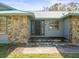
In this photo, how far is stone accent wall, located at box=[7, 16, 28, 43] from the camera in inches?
653

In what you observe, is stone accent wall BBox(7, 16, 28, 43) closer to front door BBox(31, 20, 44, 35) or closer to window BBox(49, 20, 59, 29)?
window BBox(49, 20, 59, 29)

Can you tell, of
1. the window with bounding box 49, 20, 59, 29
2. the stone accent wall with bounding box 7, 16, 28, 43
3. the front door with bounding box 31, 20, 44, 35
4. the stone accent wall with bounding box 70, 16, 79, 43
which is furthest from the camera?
the front door with bounding box 31, 20, 44, 35

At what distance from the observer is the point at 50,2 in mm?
57594

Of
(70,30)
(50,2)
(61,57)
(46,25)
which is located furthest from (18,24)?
(50,2)

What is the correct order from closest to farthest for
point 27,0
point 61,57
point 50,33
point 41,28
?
point 61,57
point 50,33
point 41,28
point 27,0

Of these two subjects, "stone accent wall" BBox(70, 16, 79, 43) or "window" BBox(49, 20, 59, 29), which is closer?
"stone accent wall" BBox(70, 16, 79, 43)

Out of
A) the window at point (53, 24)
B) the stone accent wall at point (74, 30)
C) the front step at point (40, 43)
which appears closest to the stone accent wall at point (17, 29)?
the front step at point (40, 43)

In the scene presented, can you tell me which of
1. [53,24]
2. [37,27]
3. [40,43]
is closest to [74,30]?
[40,43]

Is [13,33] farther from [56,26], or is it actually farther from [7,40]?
[56,26]

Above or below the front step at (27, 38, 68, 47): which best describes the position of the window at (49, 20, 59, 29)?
above

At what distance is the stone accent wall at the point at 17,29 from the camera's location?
16.6 meters

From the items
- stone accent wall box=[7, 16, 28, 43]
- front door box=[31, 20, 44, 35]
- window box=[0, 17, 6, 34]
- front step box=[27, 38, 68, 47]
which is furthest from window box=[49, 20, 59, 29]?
window box=[0, 17, 6, 34]

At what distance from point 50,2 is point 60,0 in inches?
137

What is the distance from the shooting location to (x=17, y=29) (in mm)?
16656
